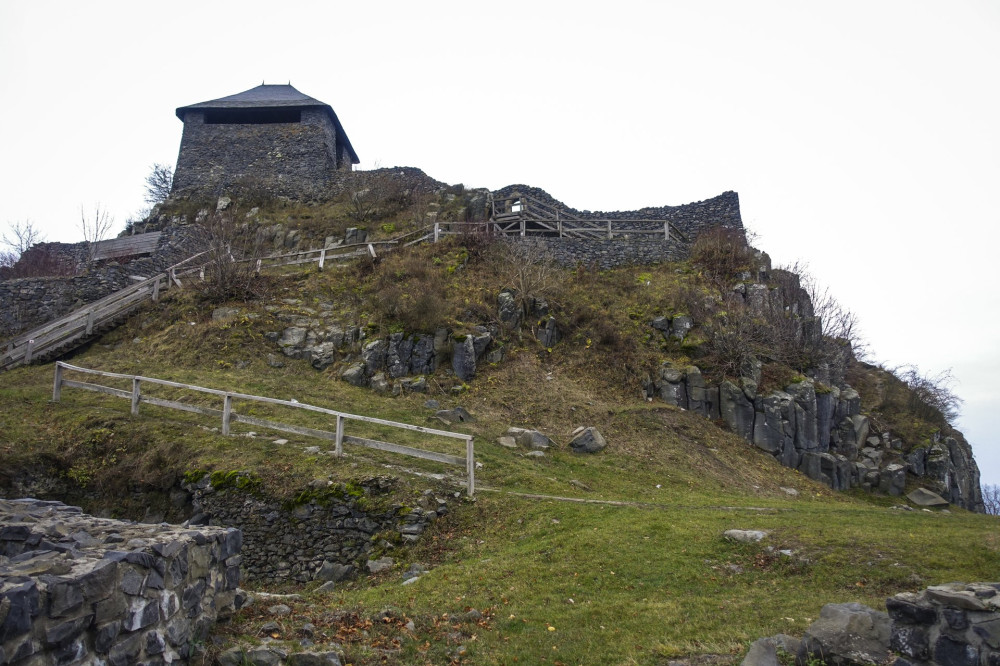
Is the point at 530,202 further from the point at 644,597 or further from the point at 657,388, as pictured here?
the point at 644,597

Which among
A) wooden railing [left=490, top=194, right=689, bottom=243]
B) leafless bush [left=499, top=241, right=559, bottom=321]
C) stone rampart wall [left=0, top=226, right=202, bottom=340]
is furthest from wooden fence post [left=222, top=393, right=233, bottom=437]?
wooden railing [left=490, top=194, right=689, bottom=243]

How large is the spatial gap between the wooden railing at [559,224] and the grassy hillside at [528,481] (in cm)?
306

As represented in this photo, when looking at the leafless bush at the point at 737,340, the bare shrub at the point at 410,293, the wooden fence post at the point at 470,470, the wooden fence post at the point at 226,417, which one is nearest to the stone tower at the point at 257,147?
the bare shrub at the point at 410,293

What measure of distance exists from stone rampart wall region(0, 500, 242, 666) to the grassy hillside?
2.31ft

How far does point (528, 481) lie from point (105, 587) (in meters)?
8.97

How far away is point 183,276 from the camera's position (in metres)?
23.5

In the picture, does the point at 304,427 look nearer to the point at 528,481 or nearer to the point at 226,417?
the point at 226,417

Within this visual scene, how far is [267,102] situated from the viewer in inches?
1421

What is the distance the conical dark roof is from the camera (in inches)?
1405

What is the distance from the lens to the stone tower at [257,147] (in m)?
34.4

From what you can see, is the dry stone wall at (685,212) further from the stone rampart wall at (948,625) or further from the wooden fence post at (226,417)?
the stone rampart wall at (948,625)

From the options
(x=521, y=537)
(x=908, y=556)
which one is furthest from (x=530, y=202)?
(x=908, y=556)

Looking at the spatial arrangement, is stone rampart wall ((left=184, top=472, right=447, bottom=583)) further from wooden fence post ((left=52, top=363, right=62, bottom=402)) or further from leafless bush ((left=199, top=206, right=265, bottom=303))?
leafless bush ((left=199, top=206, right=265, bottom=303))

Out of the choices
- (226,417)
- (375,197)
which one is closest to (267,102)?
(375,197)
